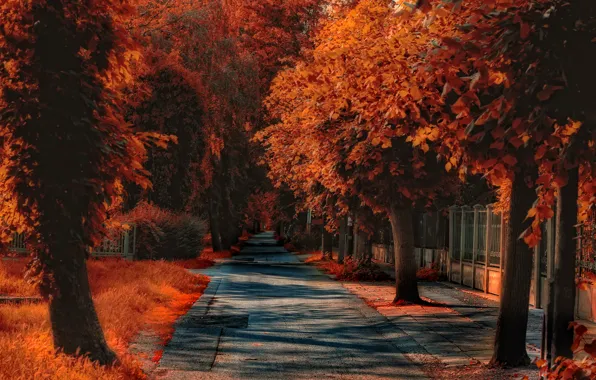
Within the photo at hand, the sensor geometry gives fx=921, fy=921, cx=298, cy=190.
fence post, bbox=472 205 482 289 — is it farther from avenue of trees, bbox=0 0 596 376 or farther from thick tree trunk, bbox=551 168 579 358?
thick tree trunk, bbox=551 168 579 358

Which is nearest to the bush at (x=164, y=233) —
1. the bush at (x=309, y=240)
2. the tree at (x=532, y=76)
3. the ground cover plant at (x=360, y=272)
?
the ground cover plant at (x=360, y=272)

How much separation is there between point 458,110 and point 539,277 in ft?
48.3

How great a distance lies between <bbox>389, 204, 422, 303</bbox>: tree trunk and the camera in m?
22.2

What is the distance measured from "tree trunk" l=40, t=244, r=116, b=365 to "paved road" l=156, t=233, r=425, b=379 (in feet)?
3.78

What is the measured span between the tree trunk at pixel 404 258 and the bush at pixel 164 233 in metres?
13.2

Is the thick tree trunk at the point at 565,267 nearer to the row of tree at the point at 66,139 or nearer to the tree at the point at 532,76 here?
the tree at the point at 532,76

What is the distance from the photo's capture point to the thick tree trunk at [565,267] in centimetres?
802

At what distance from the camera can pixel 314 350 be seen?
14023 mm

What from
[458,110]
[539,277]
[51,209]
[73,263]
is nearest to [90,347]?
[73,263]

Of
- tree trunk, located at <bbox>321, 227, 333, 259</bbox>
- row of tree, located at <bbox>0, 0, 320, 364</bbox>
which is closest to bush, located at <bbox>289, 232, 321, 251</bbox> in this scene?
tree trunk, located at <bbox>321, 227, 333, 259</bbox>

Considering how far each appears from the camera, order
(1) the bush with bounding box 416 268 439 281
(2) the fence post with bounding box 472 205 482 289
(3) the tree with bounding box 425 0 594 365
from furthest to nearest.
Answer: (1) the bush with bounding box 416 268 439 281 < (2) the fence post with bounding box 472 205 482 289 < (3) the tree with bounding box 425 0 594 365

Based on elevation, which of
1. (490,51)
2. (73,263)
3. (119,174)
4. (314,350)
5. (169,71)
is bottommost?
(314,350)

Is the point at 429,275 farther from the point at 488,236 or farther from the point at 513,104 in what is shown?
the point at 513,104

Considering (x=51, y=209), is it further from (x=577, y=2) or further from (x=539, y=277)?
(x=539, y=277)
